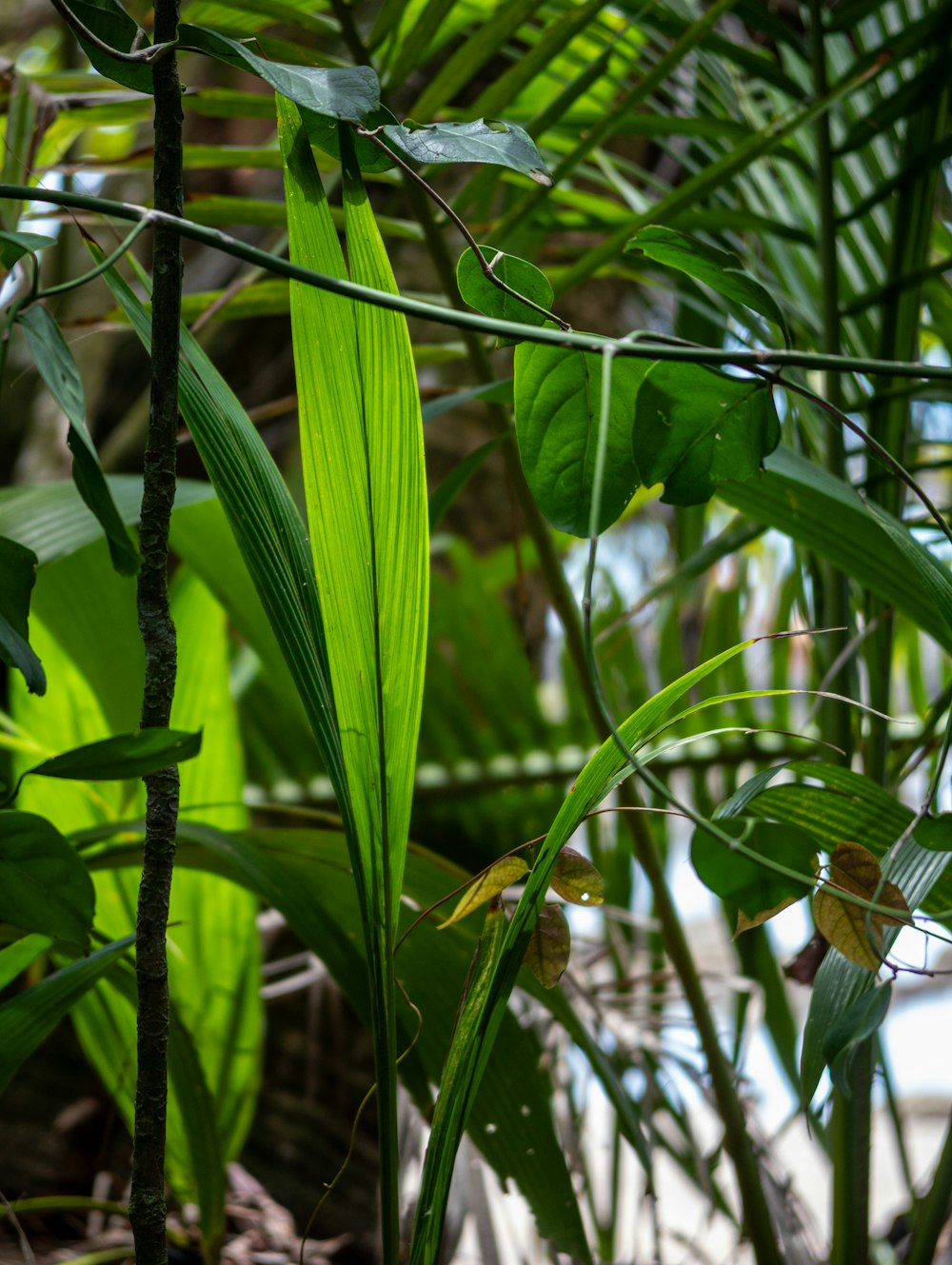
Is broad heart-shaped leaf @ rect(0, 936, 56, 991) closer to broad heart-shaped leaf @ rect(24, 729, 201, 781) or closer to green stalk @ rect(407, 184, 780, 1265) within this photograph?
broad heart-shaped leaf @ rect(24, 729, 201, 781)

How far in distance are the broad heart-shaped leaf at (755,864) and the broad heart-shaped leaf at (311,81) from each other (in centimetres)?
24

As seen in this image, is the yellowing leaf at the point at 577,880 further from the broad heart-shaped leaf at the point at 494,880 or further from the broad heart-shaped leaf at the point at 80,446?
the broad heart-shaped leaf at the point at 80,446

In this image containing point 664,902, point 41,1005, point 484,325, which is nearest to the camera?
point 484,325

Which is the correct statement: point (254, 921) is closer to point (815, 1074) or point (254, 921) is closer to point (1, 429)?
point (815, 1074)

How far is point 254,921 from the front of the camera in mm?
704

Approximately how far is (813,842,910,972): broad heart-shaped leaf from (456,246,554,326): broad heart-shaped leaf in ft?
0.67

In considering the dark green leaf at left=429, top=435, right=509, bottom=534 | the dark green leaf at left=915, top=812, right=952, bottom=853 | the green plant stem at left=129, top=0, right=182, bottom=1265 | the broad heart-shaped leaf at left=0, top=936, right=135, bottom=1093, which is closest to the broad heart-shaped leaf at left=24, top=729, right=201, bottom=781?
the green plant stem at left=129, top=0, right=182, bottom=1265

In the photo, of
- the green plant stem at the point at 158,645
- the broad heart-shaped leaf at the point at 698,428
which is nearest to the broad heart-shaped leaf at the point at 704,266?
the broad heart-shaped leaf at the point at 698,428

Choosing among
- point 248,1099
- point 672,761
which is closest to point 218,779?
point 248,1099

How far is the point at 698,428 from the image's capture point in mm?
323

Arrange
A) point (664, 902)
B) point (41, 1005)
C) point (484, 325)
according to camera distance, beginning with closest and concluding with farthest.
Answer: point (484, 325)
point (41, 1005)
point (664, 902)

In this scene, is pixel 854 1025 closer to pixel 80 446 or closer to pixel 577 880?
pixel 577 880

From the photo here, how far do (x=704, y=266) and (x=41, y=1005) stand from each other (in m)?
0.36

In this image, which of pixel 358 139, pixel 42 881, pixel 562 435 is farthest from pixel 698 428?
pixel 42 881
